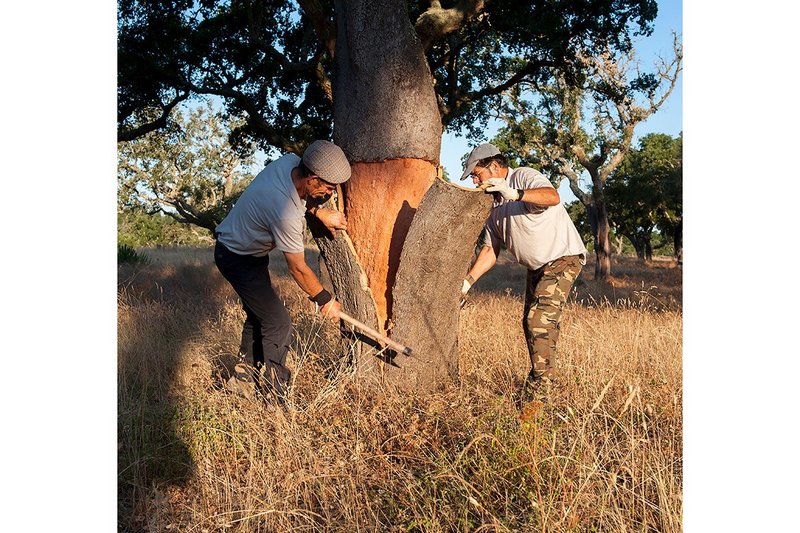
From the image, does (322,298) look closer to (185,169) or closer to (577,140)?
(577,140)

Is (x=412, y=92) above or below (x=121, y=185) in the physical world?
below

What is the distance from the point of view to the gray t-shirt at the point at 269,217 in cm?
437

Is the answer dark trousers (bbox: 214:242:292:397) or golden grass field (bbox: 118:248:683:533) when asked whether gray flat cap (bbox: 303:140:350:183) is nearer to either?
dark trousers (bbox: 214:242:292:397)

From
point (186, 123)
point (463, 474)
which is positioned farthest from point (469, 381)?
point (186, 123)

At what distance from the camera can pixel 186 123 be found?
3209cm

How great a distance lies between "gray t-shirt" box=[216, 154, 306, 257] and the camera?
437cm

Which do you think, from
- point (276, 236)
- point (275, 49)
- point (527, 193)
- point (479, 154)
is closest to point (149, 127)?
point (275, 49)

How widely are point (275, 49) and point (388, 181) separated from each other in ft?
18.1

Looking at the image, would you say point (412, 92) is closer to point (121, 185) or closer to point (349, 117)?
point (349, 117)

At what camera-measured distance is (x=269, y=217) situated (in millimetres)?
4414

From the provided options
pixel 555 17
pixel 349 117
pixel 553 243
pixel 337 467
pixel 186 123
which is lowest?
pixel 337 467

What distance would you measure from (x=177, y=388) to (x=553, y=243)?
10.2 ft

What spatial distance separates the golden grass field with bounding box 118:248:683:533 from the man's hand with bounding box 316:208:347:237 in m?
0.96

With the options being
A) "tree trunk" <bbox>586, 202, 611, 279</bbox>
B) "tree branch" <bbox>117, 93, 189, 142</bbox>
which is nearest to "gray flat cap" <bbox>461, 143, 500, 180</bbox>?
"tree branch" <bbox>117, 93, 189, 142</bbox>
